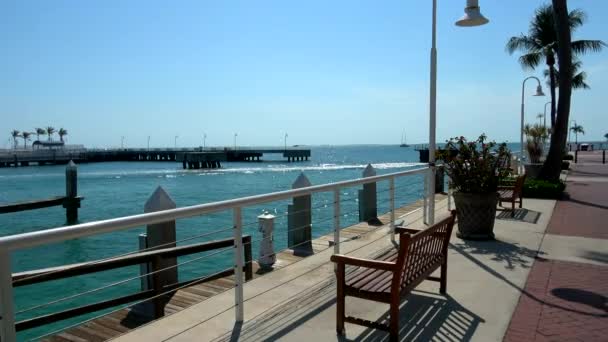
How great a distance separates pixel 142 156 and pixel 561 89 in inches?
4559

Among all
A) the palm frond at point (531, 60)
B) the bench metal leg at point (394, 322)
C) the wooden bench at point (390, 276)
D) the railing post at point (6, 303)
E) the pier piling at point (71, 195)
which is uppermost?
the palm frond at point (531, 60)

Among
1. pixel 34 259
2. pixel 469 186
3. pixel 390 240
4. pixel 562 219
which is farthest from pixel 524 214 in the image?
pixel 34 259

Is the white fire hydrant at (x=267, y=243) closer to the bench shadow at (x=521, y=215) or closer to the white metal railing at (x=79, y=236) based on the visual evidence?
the white metal railing at (x=79, y=236)

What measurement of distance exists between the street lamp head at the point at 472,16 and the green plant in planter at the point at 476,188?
198 centimetres

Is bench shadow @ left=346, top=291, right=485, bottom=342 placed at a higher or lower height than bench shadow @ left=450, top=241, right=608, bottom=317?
lower

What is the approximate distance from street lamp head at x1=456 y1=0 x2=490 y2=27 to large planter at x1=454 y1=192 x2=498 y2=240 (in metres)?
2.59

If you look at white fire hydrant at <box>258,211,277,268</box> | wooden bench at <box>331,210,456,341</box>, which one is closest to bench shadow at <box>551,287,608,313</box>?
wooden bench at <box>331,210,456,341</box>

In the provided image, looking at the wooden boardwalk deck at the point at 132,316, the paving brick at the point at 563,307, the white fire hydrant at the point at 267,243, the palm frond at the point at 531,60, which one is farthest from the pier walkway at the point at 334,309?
the palm frond at the point at 531,60

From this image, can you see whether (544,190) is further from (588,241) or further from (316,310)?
(316,310)

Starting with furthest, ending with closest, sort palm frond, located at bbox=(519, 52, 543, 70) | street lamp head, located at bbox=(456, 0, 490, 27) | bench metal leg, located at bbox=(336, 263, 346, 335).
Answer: palm frond, located at bbox=(519, 52, 543, 70) → street lamp head, located at bbox=(456, 0, 490, 27) → bench metal leg, located at bbox=(336, 263, 346, 335)

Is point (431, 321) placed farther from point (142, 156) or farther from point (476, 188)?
point (142, 156)

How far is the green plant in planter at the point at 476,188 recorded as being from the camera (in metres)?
7.21

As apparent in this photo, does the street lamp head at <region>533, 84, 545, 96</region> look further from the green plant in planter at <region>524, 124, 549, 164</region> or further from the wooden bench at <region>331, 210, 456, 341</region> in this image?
the wooden bench at <region>331, 210, 456, 341</region>

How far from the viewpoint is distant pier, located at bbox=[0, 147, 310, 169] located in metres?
82.9
